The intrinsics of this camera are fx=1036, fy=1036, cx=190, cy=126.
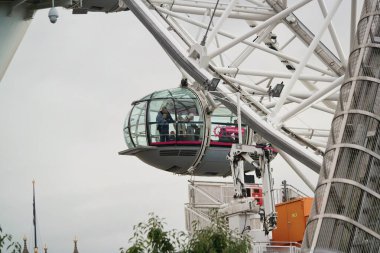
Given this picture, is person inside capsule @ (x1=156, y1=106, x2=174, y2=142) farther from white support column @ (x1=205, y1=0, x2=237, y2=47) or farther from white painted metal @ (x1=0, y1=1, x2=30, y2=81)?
white painted metal @ (x1=0, y1=1, x2=30, y2=81)

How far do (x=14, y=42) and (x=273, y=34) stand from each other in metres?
23.5

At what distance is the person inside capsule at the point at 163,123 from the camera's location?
166 feet

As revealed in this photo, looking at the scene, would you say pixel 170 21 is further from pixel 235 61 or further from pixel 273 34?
pixel 273 34

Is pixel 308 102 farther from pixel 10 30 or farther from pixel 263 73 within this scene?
pixel 10 30

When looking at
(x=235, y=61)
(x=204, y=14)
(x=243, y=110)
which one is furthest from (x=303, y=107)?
(x=204, y=14)

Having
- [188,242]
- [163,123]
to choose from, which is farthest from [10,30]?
[163,123]

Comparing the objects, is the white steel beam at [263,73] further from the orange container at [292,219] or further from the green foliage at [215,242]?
the green foliage at [215,242]

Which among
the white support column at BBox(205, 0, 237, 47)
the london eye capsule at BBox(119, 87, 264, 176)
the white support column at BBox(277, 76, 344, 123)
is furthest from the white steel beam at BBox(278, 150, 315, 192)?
the london eye capsule at BBox(119, 87, 264, 176)

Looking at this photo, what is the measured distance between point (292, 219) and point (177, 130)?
15.0 meters

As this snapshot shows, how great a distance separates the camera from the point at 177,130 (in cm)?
5075

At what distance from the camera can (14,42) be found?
28875 millimetres

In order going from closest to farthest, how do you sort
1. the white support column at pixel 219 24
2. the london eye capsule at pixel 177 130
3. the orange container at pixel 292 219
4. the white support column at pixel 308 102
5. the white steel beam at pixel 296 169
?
the orange container at pixel 292 219, the white support column at pixel 219 24, the white support column at pixel 308 102, the white steel beam at pixel 296 169, the london eye capsule at pixel 177 130

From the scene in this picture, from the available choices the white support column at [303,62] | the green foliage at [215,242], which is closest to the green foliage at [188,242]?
the green foliage at [215,242]

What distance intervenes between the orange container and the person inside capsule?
1372 cm
